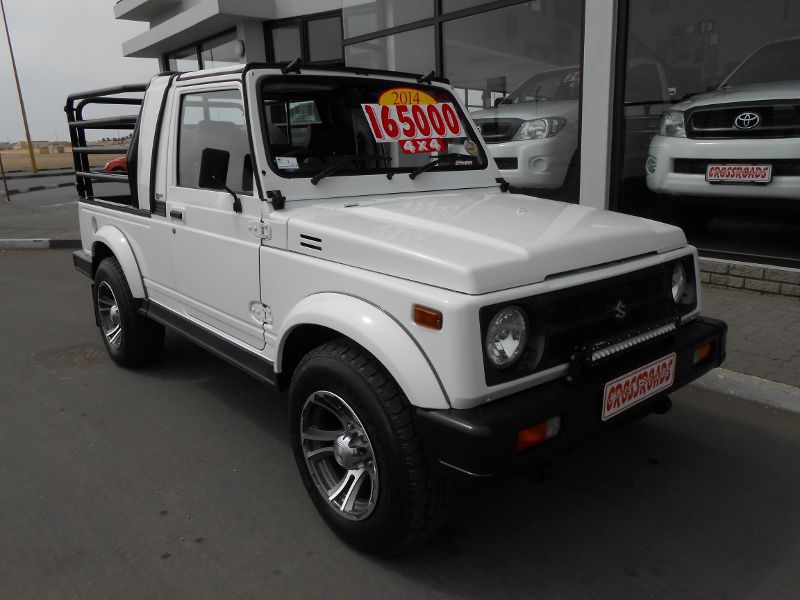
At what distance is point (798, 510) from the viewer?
8.81ft

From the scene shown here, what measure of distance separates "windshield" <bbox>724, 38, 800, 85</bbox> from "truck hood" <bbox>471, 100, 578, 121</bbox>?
1.61m

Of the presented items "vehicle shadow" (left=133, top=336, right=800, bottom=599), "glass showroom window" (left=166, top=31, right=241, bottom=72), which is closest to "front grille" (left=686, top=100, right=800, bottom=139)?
"vehicle shadow" (left=133, top=336, right=800, bottom=599)

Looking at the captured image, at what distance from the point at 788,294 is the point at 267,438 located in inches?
178

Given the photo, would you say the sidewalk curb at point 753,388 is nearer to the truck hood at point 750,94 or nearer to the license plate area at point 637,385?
the license plate area at point 637,385

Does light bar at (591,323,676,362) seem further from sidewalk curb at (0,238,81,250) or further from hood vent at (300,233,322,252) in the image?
sidewalk curb at (0,238,81,250)

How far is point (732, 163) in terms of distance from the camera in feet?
17.9

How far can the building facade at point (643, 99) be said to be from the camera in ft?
17.6

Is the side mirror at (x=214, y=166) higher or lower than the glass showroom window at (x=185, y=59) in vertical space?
→ lower

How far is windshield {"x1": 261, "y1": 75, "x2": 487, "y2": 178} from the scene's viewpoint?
308 cm

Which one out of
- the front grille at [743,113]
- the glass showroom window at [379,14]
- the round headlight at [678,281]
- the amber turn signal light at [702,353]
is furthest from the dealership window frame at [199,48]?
the amber turn signal light at [702,353]

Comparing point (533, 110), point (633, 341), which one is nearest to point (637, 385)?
point (633, 341)

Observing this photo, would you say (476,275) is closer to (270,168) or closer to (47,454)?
(270,168)

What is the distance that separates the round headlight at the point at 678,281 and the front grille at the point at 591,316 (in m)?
0.09

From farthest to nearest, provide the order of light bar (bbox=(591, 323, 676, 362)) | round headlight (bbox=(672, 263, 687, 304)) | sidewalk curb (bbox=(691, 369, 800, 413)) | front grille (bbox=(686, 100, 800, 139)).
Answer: front grille (bbox=(686, 100, 800, 139)), sidewalk curb (bbox=(691, 369, 800, 413)), round headlight (bbox=(672, 263, 687, 304)), light bar (bbox=(591, 323, 676, 362))
